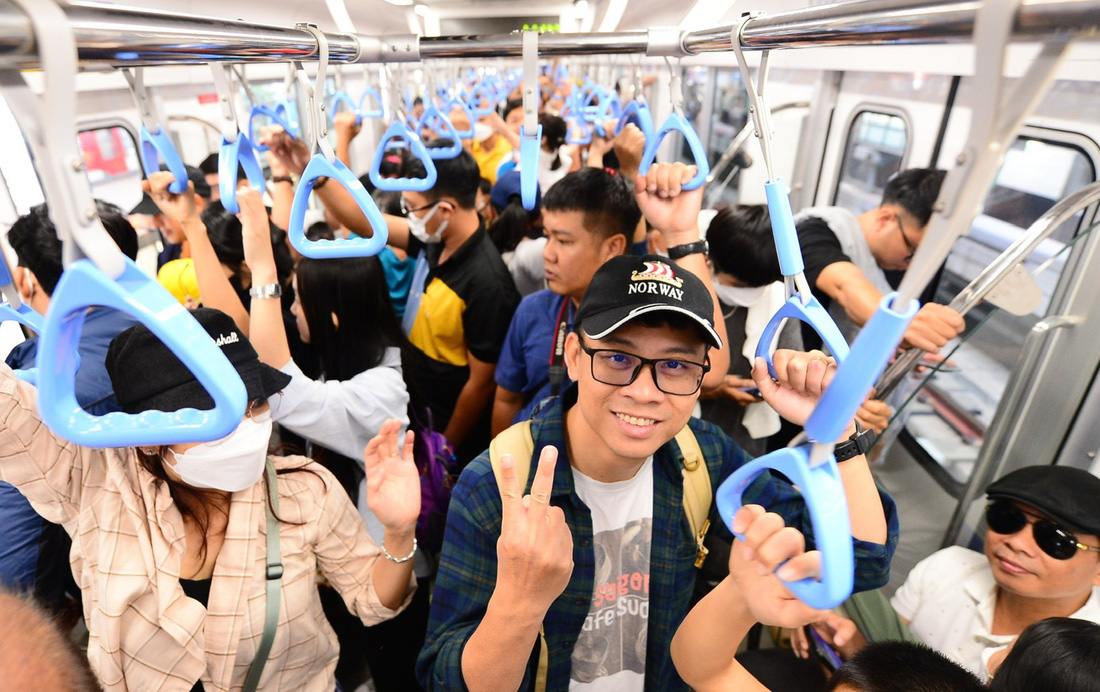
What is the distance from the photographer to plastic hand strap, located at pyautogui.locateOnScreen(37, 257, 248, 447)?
0.63 m

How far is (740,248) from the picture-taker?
2514mm

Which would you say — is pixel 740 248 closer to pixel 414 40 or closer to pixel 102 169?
pixel 414 40

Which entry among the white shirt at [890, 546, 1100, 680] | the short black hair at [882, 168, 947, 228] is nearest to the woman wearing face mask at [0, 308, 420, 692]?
the white shirt at [890, 546, 1100, 680]

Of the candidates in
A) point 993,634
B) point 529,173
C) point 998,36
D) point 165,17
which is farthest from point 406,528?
point 993,634

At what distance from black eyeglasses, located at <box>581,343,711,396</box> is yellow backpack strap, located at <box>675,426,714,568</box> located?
26 centimetres

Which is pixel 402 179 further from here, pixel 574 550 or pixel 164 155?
pixel 574 550

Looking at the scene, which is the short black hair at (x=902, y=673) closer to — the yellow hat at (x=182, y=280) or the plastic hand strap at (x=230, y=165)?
the plastic hand strap at (x=230, y=165)

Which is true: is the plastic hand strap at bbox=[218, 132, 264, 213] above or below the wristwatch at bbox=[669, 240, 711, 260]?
above

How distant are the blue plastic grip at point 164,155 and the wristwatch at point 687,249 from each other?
156 centimetres

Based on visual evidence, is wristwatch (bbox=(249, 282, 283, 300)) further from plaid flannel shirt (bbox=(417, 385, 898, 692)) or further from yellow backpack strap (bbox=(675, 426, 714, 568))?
yellow backpack strap (bbox=(675, 426, 714, 568))

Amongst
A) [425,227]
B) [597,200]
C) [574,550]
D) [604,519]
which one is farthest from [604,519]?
[425,227]

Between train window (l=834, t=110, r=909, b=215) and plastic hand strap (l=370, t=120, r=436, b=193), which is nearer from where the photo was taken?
plastic hand strap (l=370, t=120, r=436, b=193)

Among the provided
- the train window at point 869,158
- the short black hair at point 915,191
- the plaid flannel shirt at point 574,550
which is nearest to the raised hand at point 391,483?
the plaid flannel shirt at point 574,550

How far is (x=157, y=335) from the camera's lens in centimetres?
66
